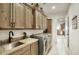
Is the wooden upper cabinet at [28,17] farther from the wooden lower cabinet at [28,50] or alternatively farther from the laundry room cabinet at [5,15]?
the laundry room cabinet at [5,15]

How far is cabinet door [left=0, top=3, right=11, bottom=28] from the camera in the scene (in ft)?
5.15

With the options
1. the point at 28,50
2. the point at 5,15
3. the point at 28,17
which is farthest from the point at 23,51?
the point at 28,17

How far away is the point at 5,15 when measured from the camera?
1.61 meters

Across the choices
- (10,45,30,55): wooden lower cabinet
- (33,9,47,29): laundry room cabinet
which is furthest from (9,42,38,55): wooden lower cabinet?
(33,9,47,29): laundry room cabinet

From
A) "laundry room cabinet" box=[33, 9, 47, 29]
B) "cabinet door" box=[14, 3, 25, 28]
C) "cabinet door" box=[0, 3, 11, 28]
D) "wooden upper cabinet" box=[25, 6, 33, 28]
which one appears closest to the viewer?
"cabinet door" box=[0, 3, 11, 28]

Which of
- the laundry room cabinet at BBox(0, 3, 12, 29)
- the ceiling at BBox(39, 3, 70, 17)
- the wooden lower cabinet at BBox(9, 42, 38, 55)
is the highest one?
the ceiling at BBox(39, 3, 70, 17)

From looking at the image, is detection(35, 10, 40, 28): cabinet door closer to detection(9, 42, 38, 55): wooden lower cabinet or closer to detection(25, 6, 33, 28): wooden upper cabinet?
detection(25, 6, 33, 28): wooden upper cabinet

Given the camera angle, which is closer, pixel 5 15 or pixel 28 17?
pixel 5 15

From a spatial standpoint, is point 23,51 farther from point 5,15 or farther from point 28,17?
point 28,17

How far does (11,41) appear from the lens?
217 cm

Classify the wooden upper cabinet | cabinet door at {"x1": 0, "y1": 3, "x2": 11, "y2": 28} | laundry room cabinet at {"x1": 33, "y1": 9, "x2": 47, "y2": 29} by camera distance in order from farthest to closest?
laundry room cabinet at {"x1": 33, "y1": 9, "x2": 47, "y2": 29} < the wooden upper cabinet < cabinet door at {"x1": 0, "y1": 3, "x2": 11, "y2": 28}

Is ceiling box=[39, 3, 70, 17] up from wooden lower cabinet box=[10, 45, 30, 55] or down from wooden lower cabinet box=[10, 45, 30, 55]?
up

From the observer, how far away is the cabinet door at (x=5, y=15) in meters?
1.57

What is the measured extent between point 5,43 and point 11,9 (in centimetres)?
68
